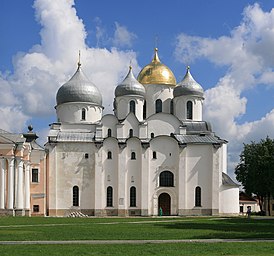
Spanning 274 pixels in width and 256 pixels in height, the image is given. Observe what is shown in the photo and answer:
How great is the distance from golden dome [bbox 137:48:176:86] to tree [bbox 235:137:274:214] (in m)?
13.6

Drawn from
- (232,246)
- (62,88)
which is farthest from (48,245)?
(62,88)

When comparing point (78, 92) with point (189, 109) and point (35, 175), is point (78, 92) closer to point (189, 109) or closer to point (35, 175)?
point (35, 175)

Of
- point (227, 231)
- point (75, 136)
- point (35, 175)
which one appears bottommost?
point (227, 231)

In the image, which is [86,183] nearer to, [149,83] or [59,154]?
[59,154]

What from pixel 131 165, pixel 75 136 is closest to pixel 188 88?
pixel 131 165

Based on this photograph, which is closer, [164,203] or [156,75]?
[164,203]

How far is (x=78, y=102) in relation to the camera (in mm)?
68062

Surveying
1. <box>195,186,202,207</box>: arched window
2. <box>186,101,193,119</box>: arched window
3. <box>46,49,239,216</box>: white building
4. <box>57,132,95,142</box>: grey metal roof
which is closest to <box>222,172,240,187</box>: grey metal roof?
<box>46,49,239,216</box>: white building

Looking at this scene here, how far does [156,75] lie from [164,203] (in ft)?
56.9

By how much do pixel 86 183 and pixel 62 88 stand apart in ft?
41.4

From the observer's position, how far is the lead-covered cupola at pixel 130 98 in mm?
69562

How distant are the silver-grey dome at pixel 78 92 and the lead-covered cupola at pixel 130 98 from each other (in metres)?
2.66

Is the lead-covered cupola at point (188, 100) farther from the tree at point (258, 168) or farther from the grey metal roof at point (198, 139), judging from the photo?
the tree at point (258, 168)

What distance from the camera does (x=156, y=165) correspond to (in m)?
65.8
